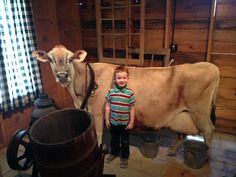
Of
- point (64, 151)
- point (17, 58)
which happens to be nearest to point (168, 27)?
point (17, 58)

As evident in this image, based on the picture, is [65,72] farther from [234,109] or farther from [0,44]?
[234,109]

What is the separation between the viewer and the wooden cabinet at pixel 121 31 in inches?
133

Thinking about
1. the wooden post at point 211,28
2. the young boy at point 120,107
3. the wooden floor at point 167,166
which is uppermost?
the wooden post at point 211,28

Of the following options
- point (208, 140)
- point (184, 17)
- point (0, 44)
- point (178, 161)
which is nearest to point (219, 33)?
point (184, 17)

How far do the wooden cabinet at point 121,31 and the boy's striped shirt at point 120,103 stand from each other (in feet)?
4.26

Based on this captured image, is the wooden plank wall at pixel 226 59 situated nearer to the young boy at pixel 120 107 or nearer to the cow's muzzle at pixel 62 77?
the young boy at pixel 120 107

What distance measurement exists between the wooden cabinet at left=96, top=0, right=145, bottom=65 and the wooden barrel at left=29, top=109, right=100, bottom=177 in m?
2.03

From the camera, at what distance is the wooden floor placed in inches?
94.9

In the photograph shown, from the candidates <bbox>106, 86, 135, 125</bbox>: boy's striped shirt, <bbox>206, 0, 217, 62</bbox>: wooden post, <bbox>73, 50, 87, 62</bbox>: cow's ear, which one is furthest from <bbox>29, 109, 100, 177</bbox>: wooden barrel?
<bbox>206, 0, 217, 62</bbox>: wooden post

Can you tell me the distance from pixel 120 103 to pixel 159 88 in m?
0.52

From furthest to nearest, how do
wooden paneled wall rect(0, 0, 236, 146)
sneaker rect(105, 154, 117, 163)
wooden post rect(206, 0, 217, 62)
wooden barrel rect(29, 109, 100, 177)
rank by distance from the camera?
1. wooden paneled wall rect(0, 0, 236, 146)
2. wooden post rect(206, 0, 217, 62)
3. sneaker rect(105, 154, 117, 163)
4. wooden barrel rect(29, 109, 100, 177)

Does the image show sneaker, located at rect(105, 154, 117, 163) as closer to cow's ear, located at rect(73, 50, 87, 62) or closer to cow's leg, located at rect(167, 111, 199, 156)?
cow's leg, located at rect(167, 111, 199, 156)

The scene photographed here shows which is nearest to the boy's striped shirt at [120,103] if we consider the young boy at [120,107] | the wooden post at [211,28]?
the young boy at [120,107]

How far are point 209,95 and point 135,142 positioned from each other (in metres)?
1.27
